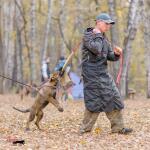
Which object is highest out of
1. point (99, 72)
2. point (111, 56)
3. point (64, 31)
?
point (111, 56)

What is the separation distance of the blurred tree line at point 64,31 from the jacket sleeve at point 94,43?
9.44 m

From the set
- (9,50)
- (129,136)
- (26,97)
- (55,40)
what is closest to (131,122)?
(129,136)

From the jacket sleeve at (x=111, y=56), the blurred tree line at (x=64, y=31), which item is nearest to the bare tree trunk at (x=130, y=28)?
the blurred tree line at (x=64, y=31)

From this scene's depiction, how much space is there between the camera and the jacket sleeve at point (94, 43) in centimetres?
1089

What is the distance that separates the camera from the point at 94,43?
430 inches

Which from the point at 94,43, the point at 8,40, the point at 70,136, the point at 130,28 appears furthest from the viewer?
the point at 8,40

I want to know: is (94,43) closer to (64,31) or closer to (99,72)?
(99,72)

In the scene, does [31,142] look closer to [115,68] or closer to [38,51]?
[115,68]

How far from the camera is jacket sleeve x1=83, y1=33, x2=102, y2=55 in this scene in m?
10.9

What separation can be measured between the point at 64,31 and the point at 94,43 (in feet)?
75.7

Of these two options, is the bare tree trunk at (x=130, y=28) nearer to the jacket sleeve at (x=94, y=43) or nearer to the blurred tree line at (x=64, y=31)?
the blurred tree line at (x=64, y=31)

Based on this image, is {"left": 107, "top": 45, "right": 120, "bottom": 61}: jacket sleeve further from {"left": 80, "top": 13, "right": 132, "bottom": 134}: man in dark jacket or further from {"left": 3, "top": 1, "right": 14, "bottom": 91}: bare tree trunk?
{"left": 3, "top": 1, "right": 14, "bottom": 91}: bare tree trunk

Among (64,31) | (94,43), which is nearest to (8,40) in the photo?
(64,31)

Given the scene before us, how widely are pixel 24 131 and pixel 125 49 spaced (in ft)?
31.4
